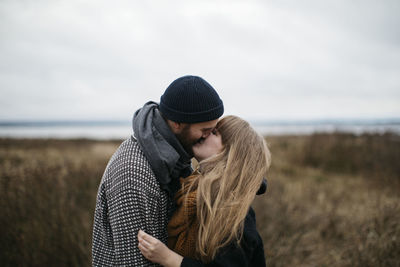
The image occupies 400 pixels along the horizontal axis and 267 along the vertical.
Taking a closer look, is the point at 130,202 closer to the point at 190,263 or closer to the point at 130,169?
the point at 130,169

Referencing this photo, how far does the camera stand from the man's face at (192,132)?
184cm

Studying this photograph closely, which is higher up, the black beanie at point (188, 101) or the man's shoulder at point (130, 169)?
the black beanie at point (188, 101)

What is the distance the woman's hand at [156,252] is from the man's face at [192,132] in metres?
0.69

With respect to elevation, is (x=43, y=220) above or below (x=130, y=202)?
below

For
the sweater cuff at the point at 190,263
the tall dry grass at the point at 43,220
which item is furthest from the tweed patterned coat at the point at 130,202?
the tall dry grass at the point at 43,220

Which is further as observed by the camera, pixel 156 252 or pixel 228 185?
Answer: pixel 228 185

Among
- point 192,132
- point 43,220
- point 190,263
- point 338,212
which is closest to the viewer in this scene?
point 190,263

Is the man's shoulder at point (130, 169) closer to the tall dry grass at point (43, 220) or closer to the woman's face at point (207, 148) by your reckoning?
the woman's face at point (207, 148)

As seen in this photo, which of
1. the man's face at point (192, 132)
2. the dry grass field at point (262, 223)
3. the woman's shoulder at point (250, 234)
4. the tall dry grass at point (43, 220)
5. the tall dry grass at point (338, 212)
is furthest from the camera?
the tall dry grass at point (338, 212)

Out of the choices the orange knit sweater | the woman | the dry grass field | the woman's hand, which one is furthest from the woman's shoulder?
the dry grass field

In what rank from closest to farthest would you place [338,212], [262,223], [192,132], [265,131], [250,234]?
1. [250,234]
2. [192,132]
3. [262,223]
4. [338,212]
5. [265,131]

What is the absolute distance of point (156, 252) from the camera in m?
1.52

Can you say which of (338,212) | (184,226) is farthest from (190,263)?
(338,212)

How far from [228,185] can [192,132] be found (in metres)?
0.45
